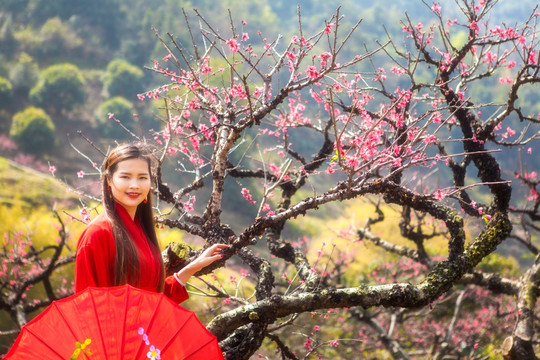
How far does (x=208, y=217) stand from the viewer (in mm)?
3299

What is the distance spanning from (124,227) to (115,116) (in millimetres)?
22582

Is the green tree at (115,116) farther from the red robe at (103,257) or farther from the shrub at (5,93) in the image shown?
the red robe at (103,257)

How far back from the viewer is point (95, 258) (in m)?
1.73

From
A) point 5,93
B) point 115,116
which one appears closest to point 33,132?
point 115,116

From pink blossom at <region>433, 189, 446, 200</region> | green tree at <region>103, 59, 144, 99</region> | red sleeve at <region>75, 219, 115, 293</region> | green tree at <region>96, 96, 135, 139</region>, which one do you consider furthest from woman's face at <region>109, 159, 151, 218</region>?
green tree at <region>103, 59, 144, 99</region>

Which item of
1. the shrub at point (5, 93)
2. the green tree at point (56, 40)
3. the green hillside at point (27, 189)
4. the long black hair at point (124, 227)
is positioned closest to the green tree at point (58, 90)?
the shrub at point (5, 93)

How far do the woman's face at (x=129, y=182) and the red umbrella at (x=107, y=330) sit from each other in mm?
527

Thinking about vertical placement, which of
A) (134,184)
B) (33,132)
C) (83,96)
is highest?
(83,96)

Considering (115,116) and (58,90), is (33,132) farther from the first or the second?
(58,90)

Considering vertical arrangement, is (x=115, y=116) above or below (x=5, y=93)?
below

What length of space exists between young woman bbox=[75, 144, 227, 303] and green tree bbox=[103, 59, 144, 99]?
26057mm

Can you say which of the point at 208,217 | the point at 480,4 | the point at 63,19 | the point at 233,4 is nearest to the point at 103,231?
the point at 208,217

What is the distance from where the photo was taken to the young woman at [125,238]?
1731mm

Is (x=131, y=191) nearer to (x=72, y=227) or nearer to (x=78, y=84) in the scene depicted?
(x=72, y=227)
